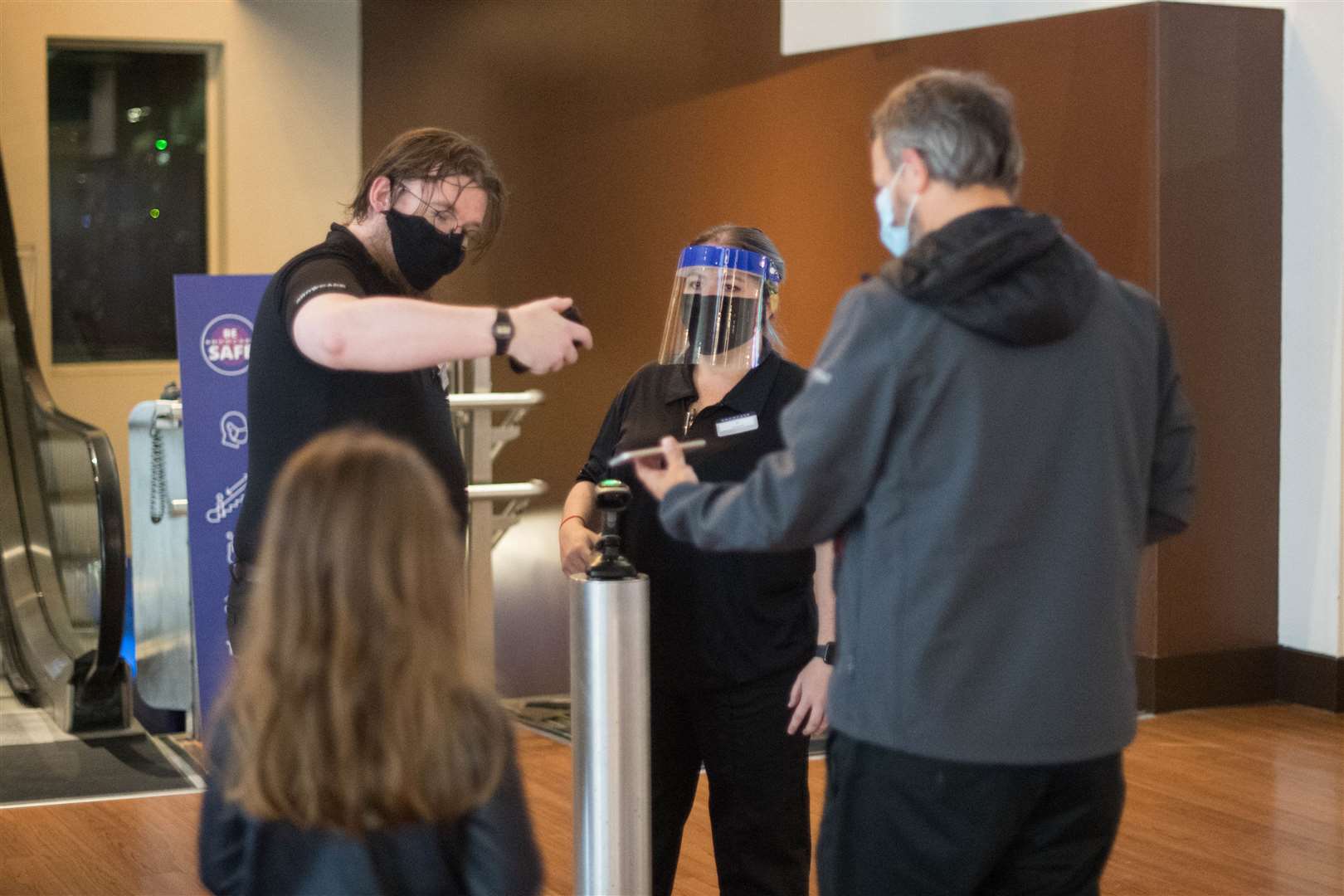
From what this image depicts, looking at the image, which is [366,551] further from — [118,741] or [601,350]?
[601,350]

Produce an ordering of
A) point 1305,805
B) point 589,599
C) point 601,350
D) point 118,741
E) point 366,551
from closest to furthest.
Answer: point 366,551 < point 589,599 < point 1305,805 < point 118,741 < point 601,350

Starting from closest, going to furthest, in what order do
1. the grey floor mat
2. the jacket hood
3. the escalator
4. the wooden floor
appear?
the jacket hood < the wooden floor < the grey floor mat < the escalator

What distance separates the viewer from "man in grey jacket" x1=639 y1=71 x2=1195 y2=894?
180cm

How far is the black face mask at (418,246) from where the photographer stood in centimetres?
268

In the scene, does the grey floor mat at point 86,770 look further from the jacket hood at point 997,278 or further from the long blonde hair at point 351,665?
the jacket hood at point 997,278

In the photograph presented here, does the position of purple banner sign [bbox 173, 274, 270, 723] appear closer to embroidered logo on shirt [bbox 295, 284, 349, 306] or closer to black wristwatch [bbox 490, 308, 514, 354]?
embroidered logo on shirt [bbox 295, 284, 349, 306]

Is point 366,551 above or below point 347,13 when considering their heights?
below

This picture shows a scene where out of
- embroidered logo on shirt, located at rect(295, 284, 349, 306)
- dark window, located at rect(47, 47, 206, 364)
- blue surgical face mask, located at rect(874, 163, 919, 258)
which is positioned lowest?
embroidered logo on shirt, located at rect(295, 284, 349, 306)

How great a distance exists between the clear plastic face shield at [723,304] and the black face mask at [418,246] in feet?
1.25

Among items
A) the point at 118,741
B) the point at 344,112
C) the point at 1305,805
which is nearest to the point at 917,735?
the point at 1305,805

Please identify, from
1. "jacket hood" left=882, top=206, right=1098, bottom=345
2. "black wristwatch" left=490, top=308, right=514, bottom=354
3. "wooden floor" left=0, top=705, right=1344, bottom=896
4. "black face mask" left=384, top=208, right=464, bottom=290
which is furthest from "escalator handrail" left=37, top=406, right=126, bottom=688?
"jacket hood" left=882, top=206, right=1098, bottom=345

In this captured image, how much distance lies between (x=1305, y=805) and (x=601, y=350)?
3495 mm

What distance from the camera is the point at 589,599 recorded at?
234 cm

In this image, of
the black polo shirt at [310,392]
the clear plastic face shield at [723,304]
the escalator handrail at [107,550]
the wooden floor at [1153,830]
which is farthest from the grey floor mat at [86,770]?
the clear plastic face shield at [723,304]
